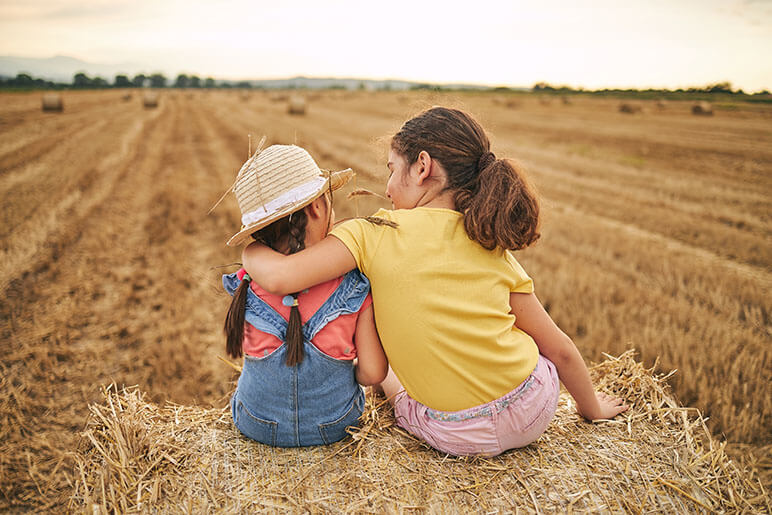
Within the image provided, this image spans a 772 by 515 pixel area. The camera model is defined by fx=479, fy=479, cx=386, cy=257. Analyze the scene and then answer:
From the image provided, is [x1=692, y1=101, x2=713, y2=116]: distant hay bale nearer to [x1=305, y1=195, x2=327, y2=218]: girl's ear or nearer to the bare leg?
the bare leg

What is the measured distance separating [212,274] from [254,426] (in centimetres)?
378

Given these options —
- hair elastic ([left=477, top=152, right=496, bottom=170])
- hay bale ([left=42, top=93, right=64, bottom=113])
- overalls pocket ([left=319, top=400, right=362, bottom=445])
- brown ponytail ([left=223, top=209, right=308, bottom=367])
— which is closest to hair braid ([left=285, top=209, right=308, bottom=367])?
brown ponytail ([left=223, top=209, right=308, bottom=367])

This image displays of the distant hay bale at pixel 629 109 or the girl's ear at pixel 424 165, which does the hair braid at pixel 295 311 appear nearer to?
the girl's ear at pixel 424 165

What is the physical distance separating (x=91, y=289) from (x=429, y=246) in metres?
4.42

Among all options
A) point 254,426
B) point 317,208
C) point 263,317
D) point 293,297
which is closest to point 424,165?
point 317,208

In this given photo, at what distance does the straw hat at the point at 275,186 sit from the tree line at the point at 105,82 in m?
64.1

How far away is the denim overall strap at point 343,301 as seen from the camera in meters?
1.75

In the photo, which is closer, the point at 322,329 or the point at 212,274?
the point at 322,329

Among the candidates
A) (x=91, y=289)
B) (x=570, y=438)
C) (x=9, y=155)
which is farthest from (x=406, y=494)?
(x=9, y=155)

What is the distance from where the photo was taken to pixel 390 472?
5.92 ft

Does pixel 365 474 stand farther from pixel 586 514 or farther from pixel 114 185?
pixel 114 185

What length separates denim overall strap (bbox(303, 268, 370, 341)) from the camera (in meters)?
1.75

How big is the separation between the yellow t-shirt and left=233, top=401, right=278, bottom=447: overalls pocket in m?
0.60

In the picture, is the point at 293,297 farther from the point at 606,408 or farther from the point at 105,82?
the point at 105,82
